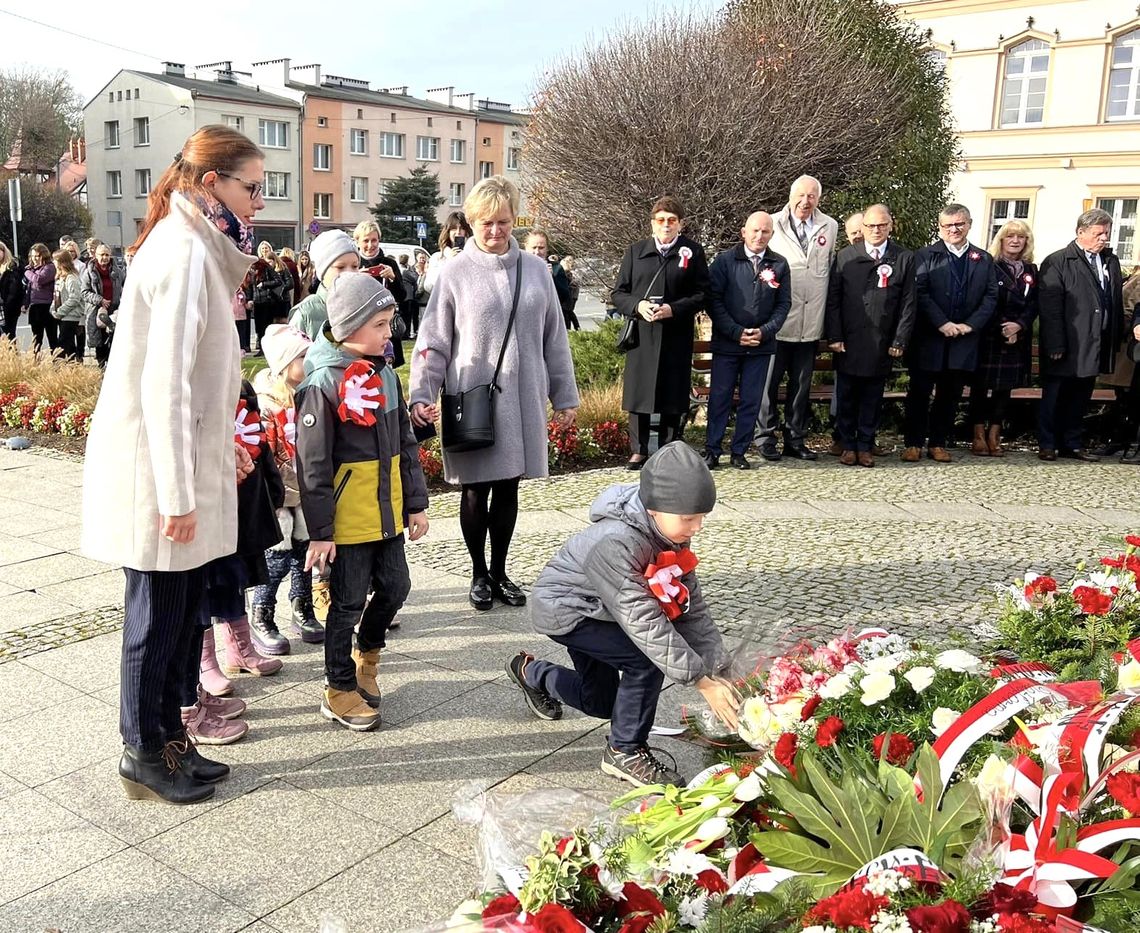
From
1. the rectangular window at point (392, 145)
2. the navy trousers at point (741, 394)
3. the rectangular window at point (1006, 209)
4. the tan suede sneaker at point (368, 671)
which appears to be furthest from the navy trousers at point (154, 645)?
the rectangular window at point (392, 145)

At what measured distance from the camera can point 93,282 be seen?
1515cm

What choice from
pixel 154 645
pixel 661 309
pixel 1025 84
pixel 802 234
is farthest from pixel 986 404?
pixel 1025 84

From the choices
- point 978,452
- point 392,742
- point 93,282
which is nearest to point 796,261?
point 978,452

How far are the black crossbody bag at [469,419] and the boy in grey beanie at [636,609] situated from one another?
147cm

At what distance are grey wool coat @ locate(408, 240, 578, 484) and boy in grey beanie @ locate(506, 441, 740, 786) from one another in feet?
5.16

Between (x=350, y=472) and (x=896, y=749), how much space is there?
2.26 m

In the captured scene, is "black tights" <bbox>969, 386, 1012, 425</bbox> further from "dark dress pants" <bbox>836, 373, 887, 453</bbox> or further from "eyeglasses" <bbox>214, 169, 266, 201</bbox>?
"eyeglasses" <bbox>214, 169, 266, 201</bbox>

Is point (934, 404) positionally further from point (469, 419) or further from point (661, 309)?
point (469, 419)

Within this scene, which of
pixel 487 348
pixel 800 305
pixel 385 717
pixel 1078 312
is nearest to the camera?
pixel 385 717

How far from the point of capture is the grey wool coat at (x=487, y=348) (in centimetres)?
529

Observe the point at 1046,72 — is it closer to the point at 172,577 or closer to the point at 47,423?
the point at 47,423

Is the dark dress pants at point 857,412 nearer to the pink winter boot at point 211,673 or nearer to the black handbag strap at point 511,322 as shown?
the black handbag strap at point 511,322

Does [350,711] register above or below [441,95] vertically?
below

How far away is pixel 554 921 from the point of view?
1.90 metres
